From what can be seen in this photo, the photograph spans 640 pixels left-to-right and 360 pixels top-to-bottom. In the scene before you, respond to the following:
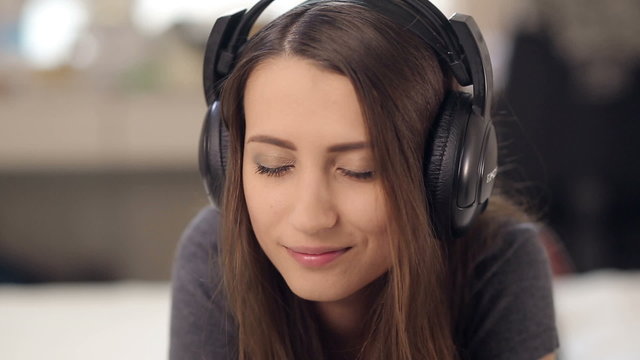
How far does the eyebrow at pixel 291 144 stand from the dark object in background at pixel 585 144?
2078 mm

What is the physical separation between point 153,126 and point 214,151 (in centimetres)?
190

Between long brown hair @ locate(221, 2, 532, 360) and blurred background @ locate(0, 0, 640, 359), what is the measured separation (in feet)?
5.09

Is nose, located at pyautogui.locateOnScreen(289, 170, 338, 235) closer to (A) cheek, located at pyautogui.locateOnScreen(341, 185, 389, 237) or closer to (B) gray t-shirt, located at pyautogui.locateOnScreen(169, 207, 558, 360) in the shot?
(A) cheek, located at pyautogui.locateOnScreen(341, 185, 389, 237)

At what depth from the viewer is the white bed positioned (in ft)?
4.62

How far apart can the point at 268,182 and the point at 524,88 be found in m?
2.09

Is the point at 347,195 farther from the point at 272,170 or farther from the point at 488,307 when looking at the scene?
the point at 488,307

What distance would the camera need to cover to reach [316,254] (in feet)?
2.73

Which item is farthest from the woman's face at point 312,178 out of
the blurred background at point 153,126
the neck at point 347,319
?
the blurred background at point 153,126

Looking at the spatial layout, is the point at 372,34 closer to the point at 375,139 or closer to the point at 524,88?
the point at 375,139

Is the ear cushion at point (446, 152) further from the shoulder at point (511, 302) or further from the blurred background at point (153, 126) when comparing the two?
the blurred background at point (153, 126)

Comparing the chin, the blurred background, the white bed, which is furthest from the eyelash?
the blurred background

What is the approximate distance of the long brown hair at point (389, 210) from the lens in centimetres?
78

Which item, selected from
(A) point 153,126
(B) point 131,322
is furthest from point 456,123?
A: (A) point 153,126

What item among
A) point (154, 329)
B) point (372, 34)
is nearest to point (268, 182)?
point (372, 34)
